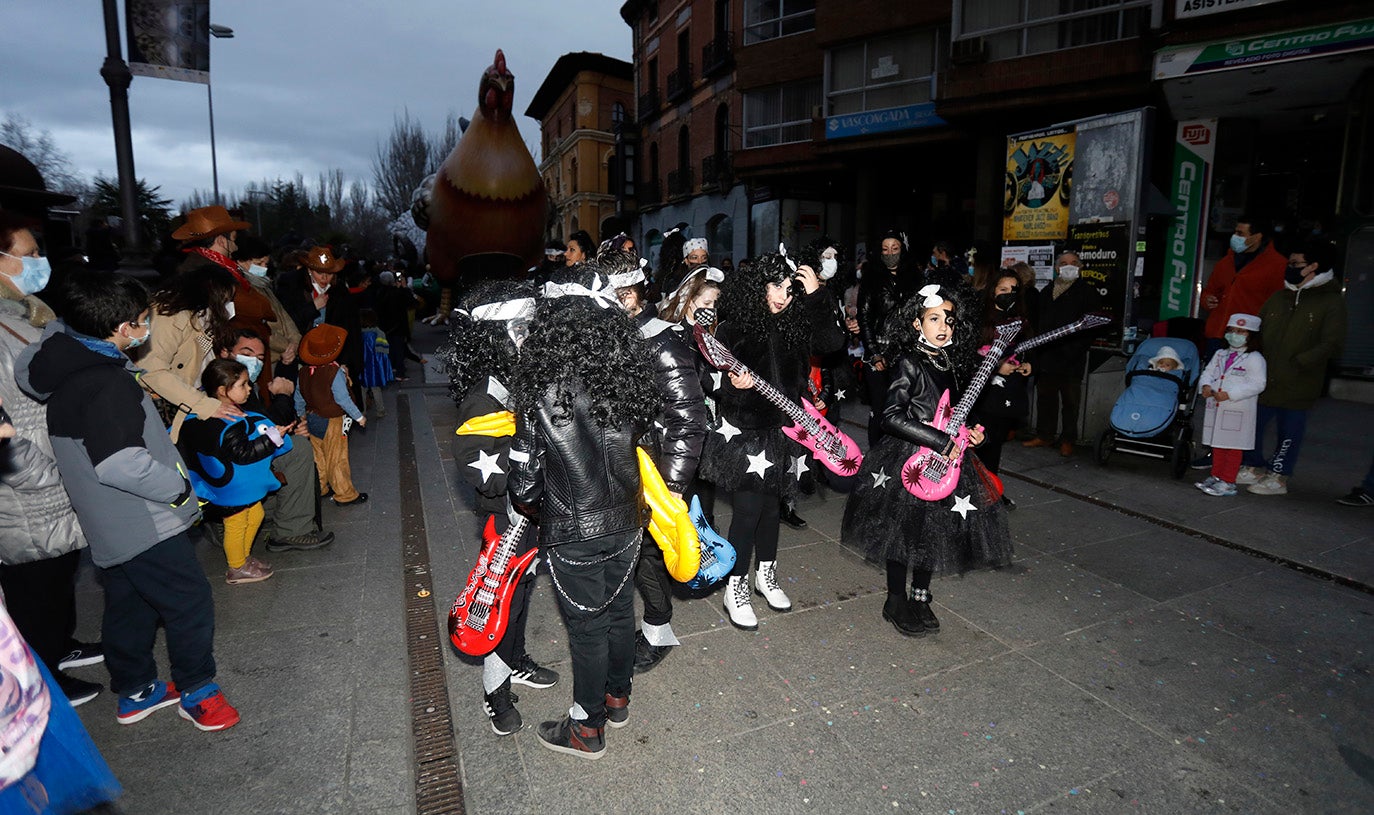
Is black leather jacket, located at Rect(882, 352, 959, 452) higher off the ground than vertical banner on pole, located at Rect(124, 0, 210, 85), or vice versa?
vertical banner on pole, located at Rect(124, 0, 210, 85)

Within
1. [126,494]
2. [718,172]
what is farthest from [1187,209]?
[718,172]

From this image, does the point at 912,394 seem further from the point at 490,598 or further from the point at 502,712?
the point at 502,712

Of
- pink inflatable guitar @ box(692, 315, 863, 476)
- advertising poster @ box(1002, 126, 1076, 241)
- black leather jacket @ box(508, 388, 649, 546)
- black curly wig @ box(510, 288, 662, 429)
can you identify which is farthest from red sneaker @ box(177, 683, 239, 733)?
advertising poster @ box(1002, 126, 1076, 241)

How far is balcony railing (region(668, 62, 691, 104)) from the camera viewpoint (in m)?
26.0

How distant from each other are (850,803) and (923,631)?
1405 mm

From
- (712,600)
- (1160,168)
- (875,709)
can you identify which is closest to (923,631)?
(875,709)

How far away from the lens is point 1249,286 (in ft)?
24.9

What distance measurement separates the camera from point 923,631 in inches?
151

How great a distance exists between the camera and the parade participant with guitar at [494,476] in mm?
2674

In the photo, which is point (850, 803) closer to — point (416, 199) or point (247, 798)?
point (247, 798)

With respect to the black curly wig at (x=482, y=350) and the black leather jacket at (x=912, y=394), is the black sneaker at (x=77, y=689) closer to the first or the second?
the black curly wig at (x=482, y=350)

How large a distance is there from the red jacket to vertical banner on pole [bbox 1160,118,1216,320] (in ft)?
9.29

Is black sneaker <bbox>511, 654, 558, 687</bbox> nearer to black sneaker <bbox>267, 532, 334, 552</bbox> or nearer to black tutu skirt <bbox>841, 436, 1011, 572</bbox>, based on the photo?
black tutu skirt <bbox>841, 436, 1011, 572</bbox>

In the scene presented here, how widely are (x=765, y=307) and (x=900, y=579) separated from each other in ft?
5.40
